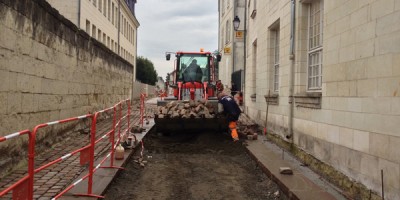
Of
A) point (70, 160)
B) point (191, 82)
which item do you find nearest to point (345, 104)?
point (70, 160)

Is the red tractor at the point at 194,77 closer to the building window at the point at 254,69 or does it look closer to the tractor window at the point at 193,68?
the tractor window at the point at 193,68

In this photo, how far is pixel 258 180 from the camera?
7.42 m

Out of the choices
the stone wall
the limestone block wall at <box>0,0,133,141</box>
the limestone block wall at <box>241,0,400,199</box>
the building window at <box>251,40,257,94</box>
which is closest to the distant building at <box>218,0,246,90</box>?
the building window at <box>251,40,257,94</box>

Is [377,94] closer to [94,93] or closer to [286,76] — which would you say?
[286,76]

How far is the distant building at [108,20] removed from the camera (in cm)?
2653

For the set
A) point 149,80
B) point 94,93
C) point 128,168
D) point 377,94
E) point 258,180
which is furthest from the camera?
point 149,80

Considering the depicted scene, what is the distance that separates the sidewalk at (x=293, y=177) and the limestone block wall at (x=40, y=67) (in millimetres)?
4512

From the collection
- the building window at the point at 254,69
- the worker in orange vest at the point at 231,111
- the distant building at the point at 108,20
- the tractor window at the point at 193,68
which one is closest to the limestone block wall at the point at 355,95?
the worker in orange vest at the point at 231,111

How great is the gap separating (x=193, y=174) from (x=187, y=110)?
13.8ft

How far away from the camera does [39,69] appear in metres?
7.94

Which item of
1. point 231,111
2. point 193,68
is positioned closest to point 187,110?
point 231,111

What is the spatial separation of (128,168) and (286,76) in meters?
4.41

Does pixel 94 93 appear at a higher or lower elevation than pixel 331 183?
higher

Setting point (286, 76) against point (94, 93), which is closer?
point (286, 76)
